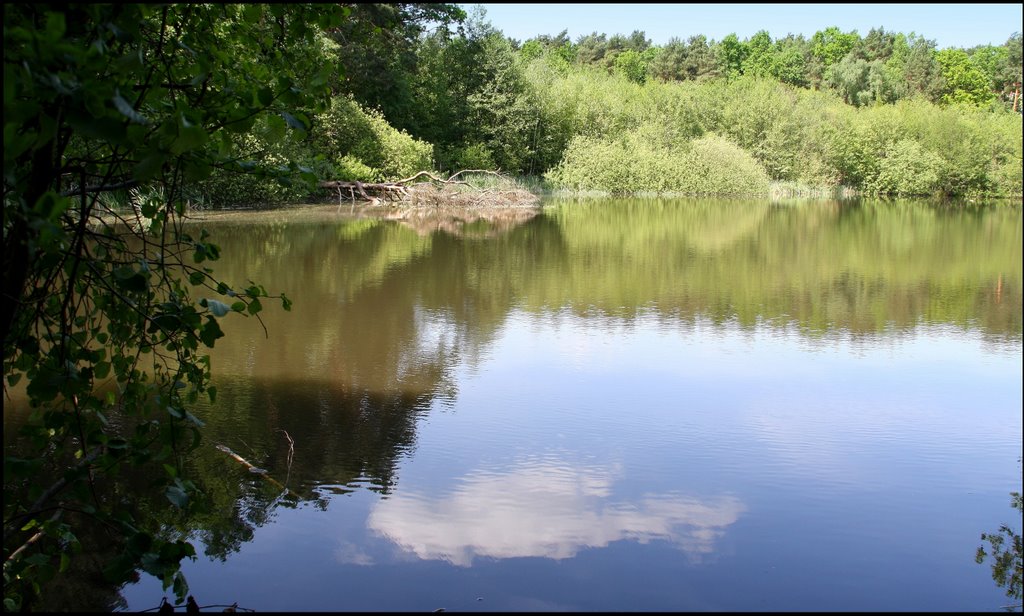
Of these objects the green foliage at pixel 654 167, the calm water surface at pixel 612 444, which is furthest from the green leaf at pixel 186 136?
the green foliage at pixel 654 167

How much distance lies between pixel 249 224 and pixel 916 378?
15297 mm

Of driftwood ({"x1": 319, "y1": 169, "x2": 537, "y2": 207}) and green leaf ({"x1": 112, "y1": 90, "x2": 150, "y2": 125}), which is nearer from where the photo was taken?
green leaf ({"x1": 112, "y1": 90, "x2": 150, "y2": 125})

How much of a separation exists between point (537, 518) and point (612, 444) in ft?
4.35

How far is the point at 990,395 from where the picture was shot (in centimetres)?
712

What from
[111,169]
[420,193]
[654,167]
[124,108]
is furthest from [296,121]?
[654,167]

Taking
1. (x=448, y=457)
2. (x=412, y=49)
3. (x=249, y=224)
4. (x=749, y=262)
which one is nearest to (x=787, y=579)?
(x=448, y=457)

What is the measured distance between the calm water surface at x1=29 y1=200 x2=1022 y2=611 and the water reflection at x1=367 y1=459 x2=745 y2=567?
0.02 m

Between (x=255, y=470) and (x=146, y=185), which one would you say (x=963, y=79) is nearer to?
(x=146, y=185)

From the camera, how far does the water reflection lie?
4344 mm

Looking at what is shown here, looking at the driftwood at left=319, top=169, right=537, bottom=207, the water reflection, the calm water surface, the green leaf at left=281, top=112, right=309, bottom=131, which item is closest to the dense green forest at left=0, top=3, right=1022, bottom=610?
the green leaf at left=281, top=112, right=309, bottom=131

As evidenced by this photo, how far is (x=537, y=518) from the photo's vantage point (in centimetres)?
466

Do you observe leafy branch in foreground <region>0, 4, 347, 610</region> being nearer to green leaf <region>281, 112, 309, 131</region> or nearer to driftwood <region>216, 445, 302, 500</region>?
green leaf <region>281, 112, 309, 131</region>

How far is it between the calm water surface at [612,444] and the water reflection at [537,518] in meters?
0.02

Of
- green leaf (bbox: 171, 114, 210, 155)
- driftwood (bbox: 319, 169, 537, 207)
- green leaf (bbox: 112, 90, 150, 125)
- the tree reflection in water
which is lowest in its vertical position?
the tree reflection in water
